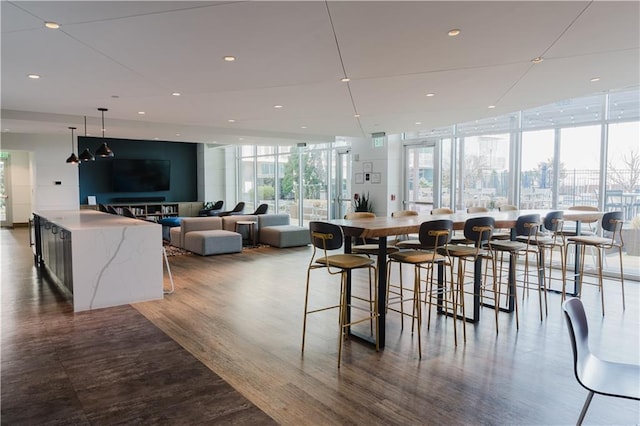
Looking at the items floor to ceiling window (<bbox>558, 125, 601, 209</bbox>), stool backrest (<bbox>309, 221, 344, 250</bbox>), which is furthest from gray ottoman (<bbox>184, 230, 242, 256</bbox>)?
floor to ceiling window (<bbox>558, 125, 601, 209</bbox>)

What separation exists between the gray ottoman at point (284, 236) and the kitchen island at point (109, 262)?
13.4 ft

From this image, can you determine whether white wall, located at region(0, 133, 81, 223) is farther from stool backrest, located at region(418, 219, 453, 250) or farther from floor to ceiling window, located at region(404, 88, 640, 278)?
stool backrest, located at region(418, 219, 453, 250)

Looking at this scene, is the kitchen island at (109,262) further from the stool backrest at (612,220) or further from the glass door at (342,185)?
the glass door at (342,185)

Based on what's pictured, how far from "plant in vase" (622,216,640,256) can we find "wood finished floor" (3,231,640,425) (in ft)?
3.63

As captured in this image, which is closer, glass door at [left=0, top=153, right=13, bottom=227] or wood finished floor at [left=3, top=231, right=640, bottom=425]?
wood finished floor at [left=3, top=231, right=640, bottom=425]

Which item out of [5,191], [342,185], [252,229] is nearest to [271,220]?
[252,229]

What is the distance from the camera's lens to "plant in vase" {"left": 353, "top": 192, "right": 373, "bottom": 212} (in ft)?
31.8

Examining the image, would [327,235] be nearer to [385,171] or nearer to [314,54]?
[314,54]

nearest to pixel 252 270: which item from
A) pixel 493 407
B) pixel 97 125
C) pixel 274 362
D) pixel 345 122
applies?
pixel 345 122

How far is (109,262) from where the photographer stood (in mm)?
4629

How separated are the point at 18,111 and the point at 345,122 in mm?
5150

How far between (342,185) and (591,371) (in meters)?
9.10

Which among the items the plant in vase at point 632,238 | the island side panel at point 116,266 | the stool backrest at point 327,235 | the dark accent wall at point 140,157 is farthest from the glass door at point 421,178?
the dark accent wall at point 140,157

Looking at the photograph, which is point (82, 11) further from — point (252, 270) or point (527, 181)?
point (527, 181)
